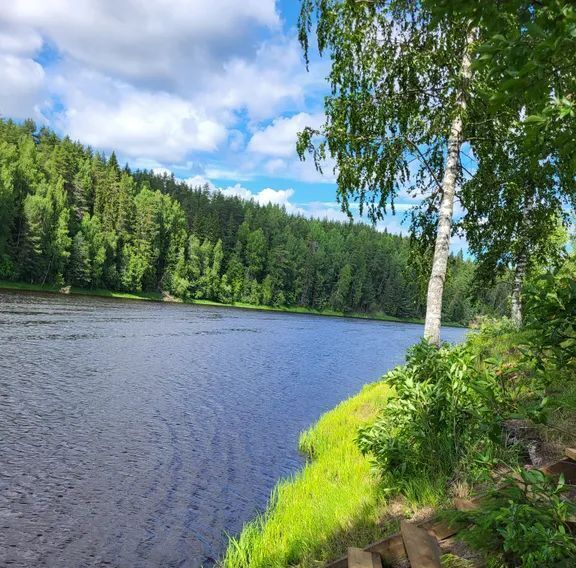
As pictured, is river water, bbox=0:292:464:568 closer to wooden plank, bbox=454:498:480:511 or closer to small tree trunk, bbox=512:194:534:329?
wooden plank, bbox=454:498:480:511

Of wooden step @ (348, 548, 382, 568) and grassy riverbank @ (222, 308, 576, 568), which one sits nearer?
wooden step @ (348, 548, 382, 568)

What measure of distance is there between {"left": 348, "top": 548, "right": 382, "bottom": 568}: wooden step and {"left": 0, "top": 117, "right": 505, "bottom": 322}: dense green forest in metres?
49.3

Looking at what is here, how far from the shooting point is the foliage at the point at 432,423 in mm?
7484

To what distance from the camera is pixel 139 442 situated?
1611 cm

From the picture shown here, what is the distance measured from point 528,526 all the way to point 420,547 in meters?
2.53

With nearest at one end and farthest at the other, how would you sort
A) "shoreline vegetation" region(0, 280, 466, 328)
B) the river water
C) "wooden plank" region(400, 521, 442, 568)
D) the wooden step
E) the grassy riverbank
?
"wooden plank" region(400, 521, 442, 568) → the wooden step → the grassy riverbank → the river water → "shoreline vegetation" region(0, 280, 466, 328)

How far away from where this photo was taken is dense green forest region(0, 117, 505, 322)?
8188 cm

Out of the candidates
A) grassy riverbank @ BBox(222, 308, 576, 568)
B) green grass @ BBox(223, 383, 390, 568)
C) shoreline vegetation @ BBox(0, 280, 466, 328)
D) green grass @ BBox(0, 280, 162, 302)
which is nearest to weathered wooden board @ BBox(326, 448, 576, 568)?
grassy riverbank @ BBox(222, 308, 576, 568)

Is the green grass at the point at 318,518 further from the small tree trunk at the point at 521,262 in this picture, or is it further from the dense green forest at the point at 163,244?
the dense green forest at the point at 163,244

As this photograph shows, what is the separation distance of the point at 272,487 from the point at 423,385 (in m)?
7.17

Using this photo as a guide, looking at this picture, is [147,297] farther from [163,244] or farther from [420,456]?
[420,456]

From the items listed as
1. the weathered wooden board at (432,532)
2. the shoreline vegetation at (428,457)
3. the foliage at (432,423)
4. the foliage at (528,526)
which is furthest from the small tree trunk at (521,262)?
the foliage at (528,526)

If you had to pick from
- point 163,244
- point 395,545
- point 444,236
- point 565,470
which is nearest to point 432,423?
point 565,470

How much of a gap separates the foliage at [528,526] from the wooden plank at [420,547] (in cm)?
161
